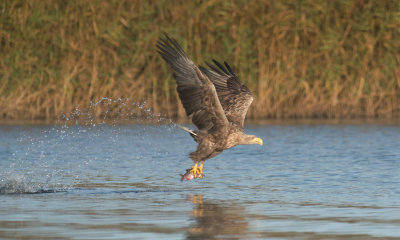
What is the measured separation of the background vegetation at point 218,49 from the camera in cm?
2028

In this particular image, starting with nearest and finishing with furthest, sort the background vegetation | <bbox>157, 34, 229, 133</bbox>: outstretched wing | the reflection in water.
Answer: the reflection in water
<bbox>157, 34, 229, 133</bbox>: outstretched wing
the background vegetation

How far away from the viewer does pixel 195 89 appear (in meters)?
11.0

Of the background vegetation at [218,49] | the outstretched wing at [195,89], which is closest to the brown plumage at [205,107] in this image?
the outstretched wing at [195,89]

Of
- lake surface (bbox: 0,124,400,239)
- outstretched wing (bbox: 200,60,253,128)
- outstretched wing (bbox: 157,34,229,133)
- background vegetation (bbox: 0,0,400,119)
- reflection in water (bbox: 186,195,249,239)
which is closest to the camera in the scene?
reflection in water (bbox: 186,195,249,239)

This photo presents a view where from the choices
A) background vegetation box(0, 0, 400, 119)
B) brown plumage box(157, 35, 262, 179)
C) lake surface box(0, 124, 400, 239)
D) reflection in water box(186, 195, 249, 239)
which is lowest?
reflection in water box(186, 195, 249, 239)

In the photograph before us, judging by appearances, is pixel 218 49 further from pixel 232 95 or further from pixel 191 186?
pixel 191 186

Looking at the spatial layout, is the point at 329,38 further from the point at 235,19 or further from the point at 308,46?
the point at 235,19

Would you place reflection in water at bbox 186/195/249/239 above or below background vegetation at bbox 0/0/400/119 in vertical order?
below

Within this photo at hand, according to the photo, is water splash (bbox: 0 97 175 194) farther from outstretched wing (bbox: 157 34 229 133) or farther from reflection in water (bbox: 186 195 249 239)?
reflection in water (bbox: 186 195 249 239)

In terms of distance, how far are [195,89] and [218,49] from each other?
32.8 ft

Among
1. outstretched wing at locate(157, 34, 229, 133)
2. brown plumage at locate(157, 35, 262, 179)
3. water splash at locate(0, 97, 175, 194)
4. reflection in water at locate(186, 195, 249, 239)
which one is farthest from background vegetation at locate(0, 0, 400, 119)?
reflection in water at locate(186, 195, 249, 239)

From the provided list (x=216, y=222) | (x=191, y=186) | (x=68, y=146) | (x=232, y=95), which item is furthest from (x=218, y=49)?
(x=216, y=222)

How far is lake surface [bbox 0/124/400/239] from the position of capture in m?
7.80

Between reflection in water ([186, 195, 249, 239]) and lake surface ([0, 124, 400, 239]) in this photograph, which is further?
lake surface ([0, 124, 400, 239])
